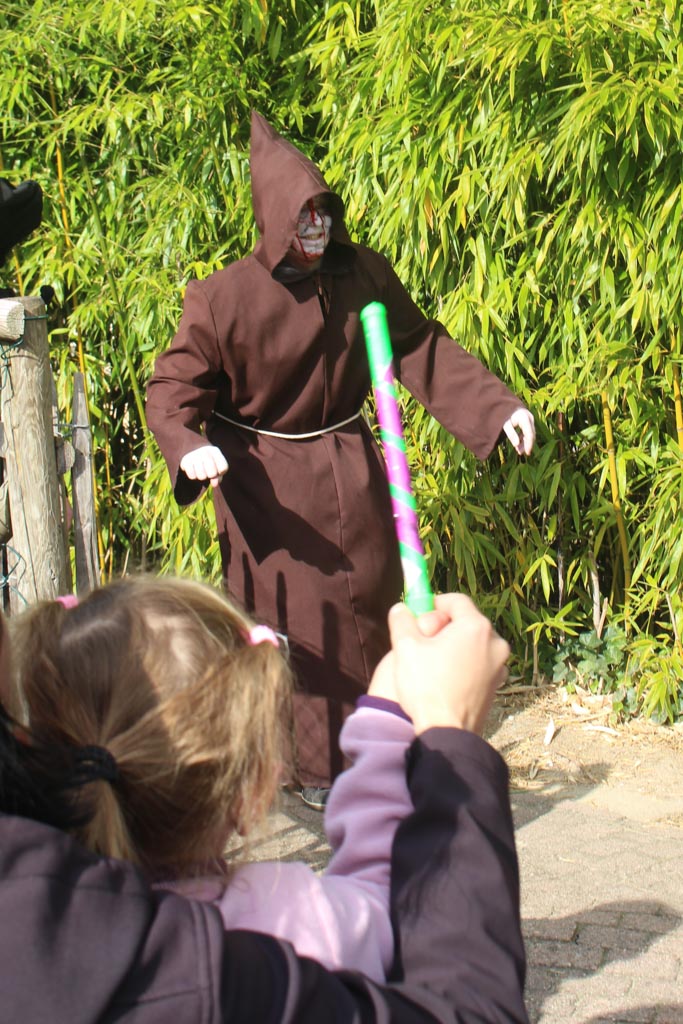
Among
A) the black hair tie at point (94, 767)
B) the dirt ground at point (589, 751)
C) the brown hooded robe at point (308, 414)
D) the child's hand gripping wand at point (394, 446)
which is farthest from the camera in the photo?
the dirt ground at point (589, 751)

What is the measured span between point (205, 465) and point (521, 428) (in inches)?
34.4

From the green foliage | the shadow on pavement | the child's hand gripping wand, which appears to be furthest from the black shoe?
A: the child's hand gripping wand

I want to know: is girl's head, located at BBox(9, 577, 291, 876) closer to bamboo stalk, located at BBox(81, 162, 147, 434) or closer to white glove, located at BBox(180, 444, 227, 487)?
white glove, located at BBox(180, 444, 227, 487)

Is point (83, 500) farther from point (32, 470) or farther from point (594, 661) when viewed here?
point (594, 661)

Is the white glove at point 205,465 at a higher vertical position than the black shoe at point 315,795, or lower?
higher

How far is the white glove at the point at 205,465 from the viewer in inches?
103

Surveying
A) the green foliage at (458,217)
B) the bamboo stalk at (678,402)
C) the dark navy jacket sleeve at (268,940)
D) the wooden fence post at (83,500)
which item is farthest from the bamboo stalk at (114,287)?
the dark navy jacket sleeve at (268,940)

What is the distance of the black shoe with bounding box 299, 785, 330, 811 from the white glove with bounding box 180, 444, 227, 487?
116cm

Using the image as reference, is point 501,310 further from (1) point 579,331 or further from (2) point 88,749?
(2) point 88,749

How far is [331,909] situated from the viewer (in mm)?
928

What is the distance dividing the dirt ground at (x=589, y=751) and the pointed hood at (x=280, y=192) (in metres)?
1.79

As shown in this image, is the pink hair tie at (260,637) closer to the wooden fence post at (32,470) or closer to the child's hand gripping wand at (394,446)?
the child's hand gripping wand at (394,446)

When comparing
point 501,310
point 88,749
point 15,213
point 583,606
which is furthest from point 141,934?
point 583,606

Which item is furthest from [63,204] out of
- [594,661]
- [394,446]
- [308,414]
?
[394,446]
